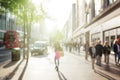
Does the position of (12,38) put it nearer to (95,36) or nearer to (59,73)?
(95,36)

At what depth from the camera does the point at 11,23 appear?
274 feet

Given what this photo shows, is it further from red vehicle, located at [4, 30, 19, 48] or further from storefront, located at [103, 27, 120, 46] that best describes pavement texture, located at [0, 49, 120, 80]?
red vehicle, located at [4, 30, 19, 48]

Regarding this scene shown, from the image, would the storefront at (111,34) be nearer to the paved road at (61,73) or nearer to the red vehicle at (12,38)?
the paved road at (61,73)

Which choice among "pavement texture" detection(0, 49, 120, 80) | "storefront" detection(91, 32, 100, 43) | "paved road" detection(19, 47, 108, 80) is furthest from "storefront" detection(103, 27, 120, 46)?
"pavement texture" detection(0, 49, 120, 80)

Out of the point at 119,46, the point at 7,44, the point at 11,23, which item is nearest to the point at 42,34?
the point at 11,23

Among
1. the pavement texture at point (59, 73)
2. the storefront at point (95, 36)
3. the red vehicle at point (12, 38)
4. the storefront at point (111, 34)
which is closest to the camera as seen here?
the pavement texture at point (59, 73)

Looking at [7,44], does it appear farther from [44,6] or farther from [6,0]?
[6,0]

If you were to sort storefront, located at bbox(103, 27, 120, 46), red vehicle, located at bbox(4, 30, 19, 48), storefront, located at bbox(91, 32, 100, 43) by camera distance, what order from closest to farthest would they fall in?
storefront, located at bbox(103, 27, 120, 46) → storefront, located at bbox(91, 32, 100, 43) → red vehicle, located at bbox(4, 30, 19, 48)

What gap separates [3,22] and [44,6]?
98.9ft

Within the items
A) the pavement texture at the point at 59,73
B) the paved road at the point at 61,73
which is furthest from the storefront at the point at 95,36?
the pavement texture at the point at 59,73

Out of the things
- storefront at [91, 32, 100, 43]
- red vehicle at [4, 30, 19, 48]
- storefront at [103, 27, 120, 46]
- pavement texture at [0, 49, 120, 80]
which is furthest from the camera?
red vehicle at [4, 30, 19, 48]

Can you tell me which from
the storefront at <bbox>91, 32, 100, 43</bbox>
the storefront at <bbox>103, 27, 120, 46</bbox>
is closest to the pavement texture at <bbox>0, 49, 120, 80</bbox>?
the storefront at <bbox>103, 27, 120, 46</bbox>

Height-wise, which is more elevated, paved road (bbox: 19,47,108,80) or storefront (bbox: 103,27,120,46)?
storefront (bbox: 103,27,120,46)

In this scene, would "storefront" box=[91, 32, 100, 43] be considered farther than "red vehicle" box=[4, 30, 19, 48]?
Answer: No
